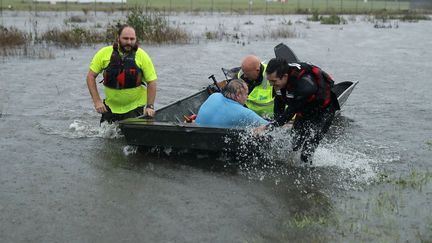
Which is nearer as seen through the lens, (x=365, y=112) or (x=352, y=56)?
(x=365, y=112)

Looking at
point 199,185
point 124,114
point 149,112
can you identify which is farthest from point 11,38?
point 199,185

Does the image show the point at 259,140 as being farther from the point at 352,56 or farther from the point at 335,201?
the point at 352,56

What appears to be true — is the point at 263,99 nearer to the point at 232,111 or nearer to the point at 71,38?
the point at 232,111

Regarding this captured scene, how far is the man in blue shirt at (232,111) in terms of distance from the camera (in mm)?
8203

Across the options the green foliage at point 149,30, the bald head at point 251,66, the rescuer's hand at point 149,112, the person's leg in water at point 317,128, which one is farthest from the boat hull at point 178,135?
the green foliage at point 149,30

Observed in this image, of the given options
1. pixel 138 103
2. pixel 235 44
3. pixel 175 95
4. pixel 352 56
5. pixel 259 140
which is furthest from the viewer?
pixel 235 44

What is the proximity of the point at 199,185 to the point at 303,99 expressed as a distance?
1.80m

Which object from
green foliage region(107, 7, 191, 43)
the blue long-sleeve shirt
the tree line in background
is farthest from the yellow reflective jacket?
the tree line in background

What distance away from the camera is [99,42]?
24141 mm

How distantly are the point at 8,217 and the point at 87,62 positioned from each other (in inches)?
545

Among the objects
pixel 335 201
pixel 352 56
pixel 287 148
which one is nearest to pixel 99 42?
pixel 352 56

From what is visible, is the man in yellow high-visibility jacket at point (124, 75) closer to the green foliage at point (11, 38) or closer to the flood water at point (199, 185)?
the flood water at point (199, 185)

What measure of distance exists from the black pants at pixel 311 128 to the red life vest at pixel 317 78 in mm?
187

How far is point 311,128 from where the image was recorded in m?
8.16
